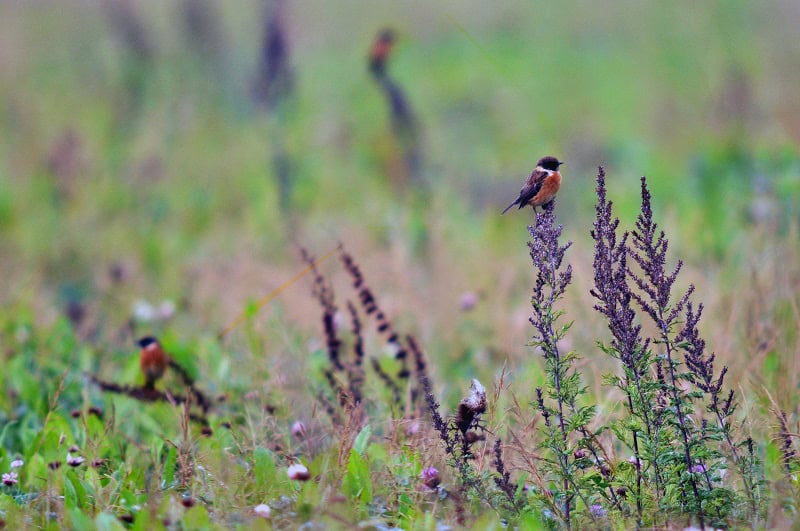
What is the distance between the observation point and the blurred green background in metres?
5.47

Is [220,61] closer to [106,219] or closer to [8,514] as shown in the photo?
[106,219]

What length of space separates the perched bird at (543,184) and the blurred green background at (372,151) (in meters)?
1.76

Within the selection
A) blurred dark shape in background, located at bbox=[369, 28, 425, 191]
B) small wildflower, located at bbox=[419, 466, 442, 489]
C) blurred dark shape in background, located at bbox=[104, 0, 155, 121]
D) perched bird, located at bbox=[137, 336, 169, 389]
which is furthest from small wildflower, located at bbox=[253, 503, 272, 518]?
blurred dark shape in background, located at bbox=[104, 0, 155, 121]

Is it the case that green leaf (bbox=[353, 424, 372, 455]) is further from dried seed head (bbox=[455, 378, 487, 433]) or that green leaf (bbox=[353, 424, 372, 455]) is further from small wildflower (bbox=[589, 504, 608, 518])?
small wildflower (bbox=[589, 504, 608, 518])

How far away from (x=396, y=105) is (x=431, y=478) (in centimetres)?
385

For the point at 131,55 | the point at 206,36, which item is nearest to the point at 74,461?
the point at 206,36

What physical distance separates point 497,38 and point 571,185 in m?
4.00

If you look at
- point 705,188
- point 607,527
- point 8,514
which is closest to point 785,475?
point 607,527

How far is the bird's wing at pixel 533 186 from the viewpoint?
266cm

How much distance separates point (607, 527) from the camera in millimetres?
2520

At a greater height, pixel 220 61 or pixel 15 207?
pixel 220 61

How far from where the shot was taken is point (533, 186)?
8.79 ft

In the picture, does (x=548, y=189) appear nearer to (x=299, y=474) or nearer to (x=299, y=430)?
(x=299, y=474)

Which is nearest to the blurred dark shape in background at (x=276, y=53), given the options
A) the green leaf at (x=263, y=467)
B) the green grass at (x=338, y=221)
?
the green grass at (x=338, y=221)
